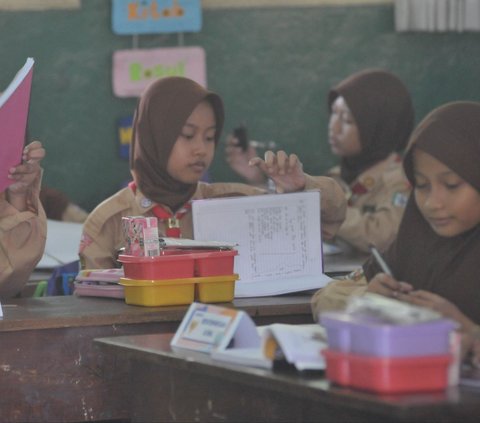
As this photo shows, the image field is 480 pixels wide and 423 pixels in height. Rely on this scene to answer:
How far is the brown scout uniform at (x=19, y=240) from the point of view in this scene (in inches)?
137

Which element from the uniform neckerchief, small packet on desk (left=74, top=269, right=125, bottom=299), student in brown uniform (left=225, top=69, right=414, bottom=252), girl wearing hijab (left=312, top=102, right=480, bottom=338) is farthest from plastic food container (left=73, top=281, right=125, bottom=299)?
student in brown uniform (left=225, top=69, right=414, bottom=252)

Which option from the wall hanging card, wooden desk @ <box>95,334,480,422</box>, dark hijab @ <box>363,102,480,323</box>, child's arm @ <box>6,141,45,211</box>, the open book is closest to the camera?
wooden desk @ <box>95,334,480,422</box>

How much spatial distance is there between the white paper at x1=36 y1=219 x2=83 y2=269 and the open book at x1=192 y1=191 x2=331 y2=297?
1.26m

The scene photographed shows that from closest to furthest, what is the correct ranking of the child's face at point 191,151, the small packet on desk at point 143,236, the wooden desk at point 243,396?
the wooden desk at point 243,396, the small packet on desk at point 143,236, the child's face at point 191,151

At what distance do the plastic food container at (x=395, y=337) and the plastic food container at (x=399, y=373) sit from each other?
10 millimetres

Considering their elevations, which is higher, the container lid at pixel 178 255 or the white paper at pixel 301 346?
the container lid at pixel 178 255

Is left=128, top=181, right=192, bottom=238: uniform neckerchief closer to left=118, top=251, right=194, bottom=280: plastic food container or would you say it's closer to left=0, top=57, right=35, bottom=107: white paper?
left=118, top=251, right=194, bottom=280: plastic food container

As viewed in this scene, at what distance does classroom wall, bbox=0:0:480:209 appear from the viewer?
227 inches

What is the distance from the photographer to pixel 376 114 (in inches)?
218

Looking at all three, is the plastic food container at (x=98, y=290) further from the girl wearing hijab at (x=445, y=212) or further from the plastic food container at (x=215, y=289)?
the girl wearing hijab at (x=445, y=212)

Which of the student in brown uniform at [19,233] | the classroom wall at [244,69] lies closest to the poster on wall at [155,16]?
the classroom wall at [244,69]

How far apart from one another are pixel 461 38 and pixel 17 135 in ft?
11.4

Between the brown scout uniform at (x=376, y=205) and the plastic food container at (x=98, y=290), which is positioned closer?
the plastic food container at (x=98, y=290)

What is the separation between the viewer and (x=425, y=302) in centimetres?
241
